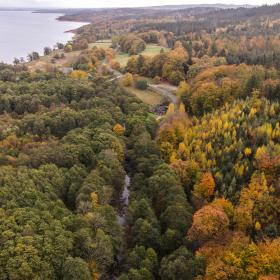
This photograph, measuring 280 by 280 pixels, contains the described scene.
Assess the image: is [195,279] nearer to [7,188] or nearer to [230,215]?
[230,215]

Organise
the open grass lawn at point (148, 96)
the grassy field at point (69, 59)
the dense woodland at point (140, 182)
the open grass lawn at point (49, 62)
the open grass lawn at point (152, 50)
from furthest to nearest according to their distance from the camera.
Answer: the open grass lawn at point (152, 50)
the grassy field at point (69, 59)
the open grass lawn at point (49, 62)
the open grass lawn at point (148, 96)
the dense woodland at point (140, 182)

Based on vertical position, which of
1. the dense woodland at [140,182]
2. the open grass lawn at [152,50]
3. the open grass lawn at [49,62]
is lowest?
the dense woodland at [140,182]

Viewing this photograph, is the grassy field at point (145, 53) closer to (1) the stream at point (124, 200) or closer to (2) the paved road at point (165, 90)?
(2) the paved road at point (165, 90)

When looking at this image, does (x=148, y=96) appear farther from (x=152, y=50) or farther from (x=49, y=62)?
(x=152, y=50)

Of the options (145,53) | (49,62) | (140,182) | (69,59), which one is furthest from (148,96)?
(69,59)

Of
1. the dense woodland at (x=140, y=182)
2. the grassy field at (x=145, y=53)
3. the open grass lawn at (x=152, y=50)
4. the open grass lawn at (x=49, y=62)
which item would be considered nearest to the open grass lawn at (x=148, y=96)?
the dense woodland at (x=140, y=182)

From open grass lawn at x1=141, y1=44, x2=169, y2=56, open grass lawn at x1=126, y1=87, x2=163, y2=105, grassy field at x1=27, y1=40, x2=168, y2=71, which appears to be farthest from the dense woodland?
open grass lawn at x1=141, y1=44, x2=169, y2=56

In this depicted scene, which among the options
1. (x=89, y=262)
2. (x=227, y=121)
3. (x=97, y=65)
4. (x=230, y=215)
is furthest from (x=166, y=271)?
(x=97, y=65)

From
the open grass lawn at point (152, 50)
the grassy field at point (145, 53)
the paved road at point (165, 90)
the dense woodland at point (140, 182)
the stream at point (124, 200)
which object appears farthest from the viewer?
the open grass lawn at point (152, 50)
